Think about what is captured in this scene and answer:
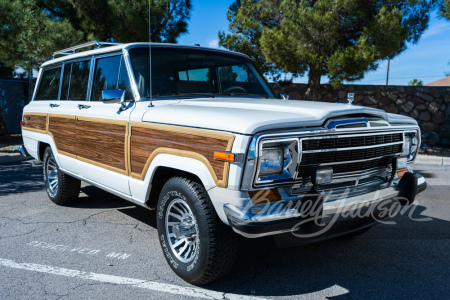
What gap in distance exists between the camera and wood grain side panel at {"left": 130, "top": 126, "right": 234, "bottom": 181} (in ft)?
8.86

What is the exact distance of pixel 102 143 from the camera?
404 cm

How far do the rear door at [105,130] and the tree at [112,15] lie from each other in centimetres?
698

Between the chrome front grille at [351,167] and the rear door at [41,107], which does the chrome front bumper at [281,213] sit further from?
the rear door at [41,107]

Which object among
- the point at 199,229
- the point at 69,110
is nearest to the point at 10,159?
the point at 69,110

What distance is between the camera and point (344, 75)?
9.91m

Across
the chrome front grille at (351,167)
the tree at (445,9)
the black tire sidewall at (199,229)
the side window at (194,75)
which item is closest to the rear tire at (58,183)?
the side window at (194,75)

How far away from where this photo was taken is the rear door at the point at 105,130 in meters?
3.74

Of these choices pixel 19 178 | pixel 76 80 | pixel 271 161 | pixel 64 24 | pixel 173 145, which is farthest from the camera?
pixel 64 24

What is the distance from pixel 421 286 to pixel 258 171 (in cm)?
169

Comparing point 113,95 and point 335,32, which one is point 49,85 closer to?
point 113,95

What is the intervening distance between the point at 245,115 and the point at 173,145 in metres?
0.65

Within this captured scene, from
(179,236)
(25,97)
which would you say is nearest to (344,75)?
(179,236)

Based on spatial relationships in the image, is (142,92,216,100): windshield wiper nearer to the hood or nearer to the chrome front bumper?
the hood

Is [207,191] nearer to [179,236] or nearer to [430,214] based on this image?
[179,236]
